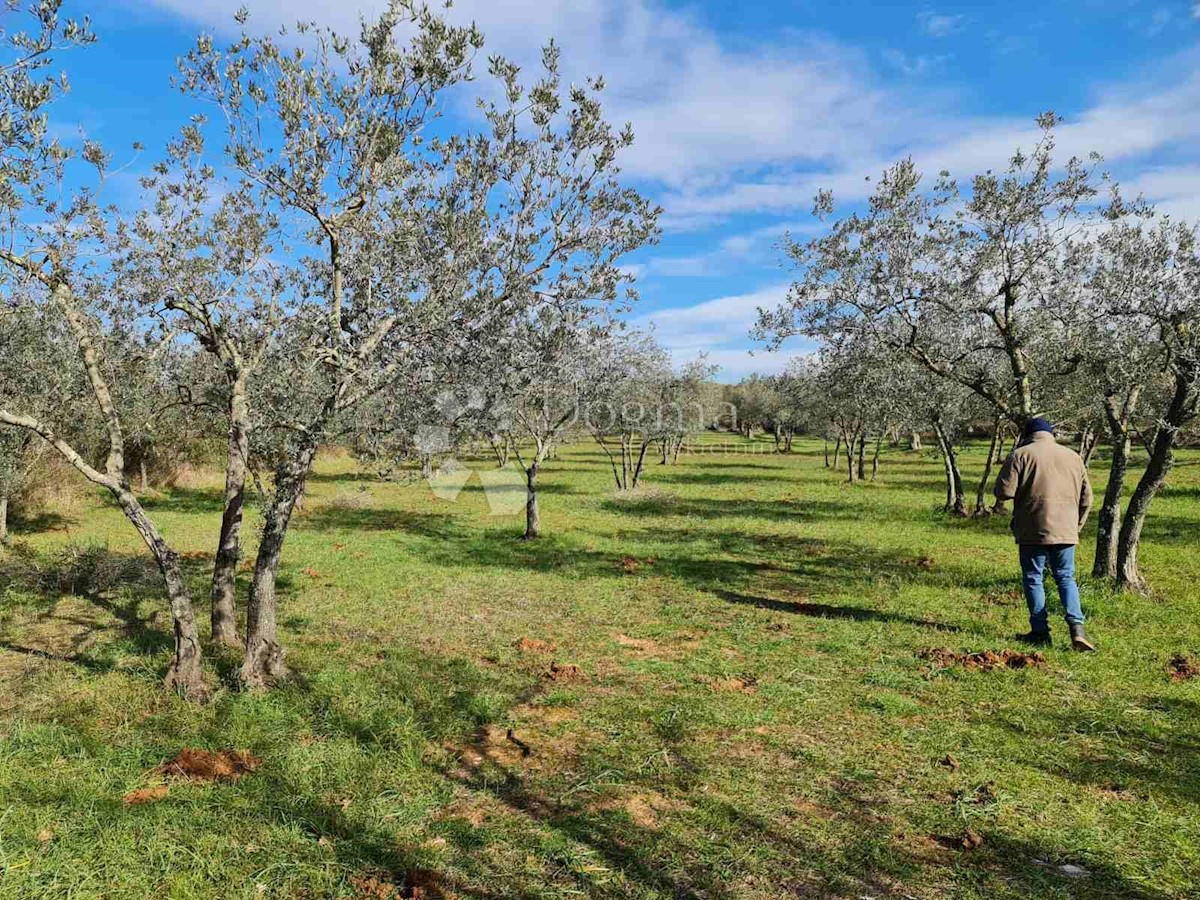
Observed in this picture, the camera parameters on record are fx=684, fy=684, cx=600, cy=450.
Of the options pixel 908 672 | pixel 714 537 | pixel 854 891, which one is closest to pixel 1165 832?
pixel 854 891

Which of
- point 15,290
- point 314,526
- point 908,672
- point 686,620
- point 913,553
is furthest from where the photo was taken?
point 314,526

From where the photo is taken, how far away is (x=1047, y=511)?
9.00m

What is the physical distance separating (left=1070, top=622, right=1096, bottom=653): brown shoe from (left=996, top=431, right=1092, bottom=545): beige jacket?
1.20 m

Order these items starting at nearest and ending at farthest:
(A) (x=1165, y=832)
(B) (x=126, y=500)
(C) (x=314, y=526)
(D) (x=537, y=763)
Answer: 1. (A) (x=1165, y=832)
2. (D) (x=537, y=763)
3. (B) (x=126, y=500)
4. (C) (x=314, y=526)

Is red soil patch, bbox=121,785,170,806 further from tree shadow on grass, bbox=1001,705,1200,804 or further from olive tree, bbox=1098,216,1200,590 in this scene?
olive tree, bbox=1098,216,1200,590

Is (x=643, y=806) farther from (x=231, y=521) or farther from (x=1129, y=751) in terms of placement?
(x=231, y=521)

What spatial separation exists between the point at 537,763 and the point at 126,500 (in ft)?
17.3

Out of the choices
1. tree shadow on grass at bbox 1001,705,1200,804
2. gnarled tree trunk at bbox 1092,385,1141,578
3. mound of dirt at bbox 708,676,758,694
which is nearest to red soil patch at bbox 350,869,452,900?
mound of dirt at bbox 708,676,758,694

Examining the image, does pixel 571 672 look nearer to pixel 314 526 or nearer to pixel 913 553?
pixel 913 553

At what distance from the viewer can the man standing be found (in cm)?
898

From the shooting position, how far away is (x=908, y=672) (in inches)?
351

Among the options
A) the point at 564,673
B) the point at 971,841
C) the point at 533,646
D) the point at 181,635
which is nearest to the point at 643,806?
the point at 971,841

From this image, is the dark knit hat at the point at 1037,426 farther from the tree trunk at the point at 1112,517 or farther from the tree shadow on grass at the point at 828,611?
the tree trunk at the point at 1112,517

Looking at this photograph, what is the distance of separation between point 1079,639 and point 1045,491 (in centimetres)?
204
